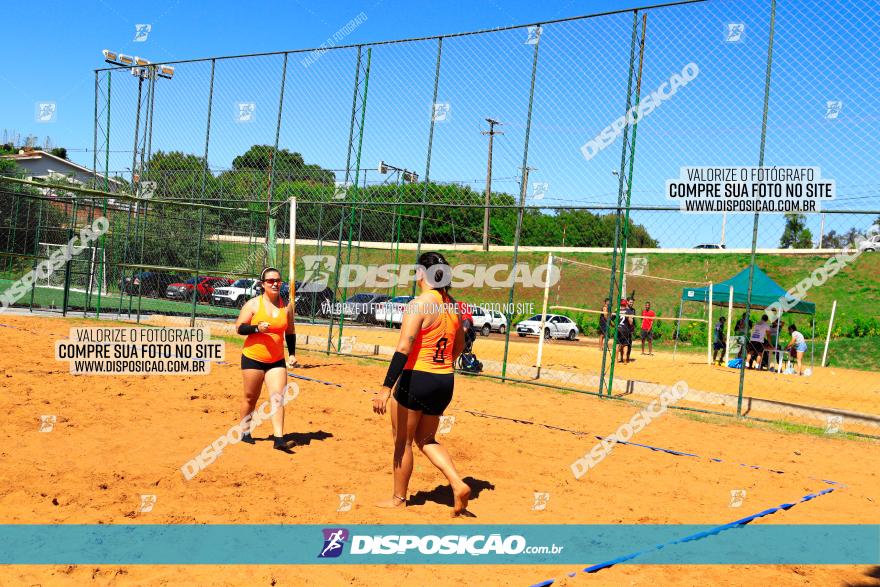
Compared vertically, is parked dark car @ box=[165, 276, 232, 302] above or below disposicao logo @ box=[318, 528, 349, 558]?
above

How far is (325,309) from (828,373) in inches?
696

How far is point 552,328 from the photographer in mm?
32688

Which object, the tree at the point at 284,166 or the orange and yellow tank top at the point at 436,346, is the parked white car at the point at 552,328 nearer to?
the tree at the point at 284,166

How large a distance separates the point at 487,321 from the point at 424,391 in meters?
28.0

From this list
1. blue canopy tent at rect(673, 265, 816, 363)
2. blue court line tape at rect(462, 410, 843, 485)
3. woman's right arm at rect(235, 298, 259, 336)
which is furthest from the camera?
blue canopy tent at rect(673, 265, 816, 363)

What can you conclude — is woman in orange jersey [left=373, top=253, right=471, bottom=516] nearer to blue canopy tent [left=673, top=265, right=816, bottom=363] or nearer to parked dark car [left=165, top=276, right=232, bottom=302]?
blue canopy tent [left=673, top=265, right=816, bottom=363]

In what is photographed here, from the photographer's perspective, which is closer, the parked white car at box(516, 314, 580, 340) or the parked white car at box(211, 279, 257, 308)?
the parked white car at box(211, 279, 257, 308)

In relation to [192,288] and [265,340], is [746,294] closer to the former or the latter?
[265,340]

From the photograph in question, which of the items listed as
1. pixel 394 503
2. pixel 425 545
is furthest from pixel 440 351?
pixel 425 545

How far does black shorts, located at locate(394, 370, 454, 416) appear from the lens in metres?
5.42

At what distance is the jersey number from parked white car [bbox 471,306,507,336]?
85.1ft

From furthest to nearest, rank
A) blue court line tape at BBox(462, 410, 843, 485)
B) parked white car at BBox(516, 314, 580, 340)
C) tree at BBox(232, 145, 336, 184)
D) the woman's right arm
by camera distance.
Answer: parked white car at BBox(516, 314, 580, 340)
tree at BBox(232, 145, 336, 184)
blue court line tape at BBox(462, 410, 843, 485)
the woman's right arm

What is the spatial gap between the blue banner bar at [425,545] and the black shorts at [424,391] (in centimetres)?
87

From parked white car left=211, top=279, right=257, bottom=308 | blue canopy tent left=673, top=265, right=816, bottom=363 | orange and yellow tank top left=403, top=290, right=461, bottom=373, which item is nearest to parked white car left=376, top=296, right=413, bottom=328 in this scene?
parked white car left=211, top=279, right=257, bottom=308
